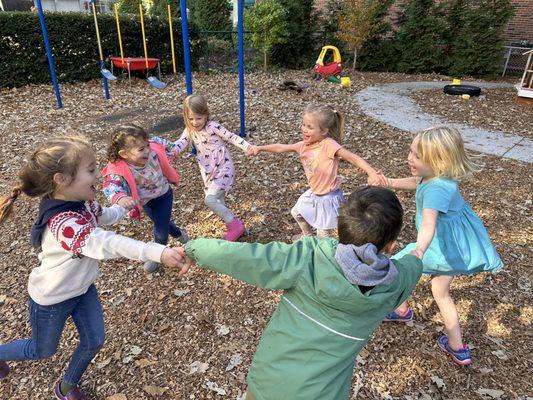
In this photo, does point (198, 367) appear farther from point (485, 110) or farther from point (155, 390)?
point (485, 110)

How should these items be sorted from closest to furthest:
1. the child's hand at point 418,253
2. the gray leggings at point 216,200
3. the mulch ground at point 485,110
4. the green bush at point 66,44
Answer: the child's hand at point 418,253 < the gray leggings at point 216,200 < the mulch ground at point 485,110 < the green bush at point 66,44

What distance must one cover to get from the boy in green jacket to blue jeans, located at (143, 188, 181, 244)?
1919 mm

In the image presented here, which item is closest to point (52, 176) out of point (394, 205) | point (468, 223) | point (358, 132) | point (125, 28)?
point (394, 205)

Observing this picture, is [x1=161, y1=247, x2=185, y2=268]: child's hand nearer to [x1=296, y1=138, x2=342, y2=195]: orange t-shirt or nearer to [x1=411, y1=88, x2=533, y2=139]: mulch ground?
[x1=296, y1=138, x2=342, y2=195]: orange t-shirt

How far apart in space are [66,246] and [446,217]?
2218mm

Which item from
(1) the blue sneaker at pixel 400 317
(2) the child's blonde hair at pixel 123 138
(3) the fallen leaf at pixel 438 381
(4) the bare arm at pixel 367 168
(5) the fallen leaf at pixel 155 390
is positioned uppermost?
(2) the child's blonde hair at pixel 123 138

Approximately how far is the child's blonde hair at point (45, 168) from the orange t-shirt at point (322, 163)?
1.90m

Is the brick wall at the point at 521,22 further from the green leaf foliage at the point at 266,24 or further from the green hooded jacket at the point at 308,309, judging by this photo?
the green hooded jacket at the point at 308,309

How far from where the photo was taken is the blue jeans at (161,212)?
3486mm

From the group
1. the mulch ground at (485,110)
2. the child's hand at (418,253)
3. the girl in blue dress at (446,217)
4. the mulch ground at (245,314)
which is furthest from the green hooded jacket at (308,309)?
the mulch ground at (485,110)

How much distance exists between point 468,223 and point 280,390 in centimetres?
167

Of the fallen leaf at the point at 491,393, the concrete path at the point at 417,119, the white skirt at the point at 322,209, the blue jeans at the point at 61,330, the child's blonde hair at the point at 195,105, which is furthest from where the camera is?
the concrete path at the point at 417,119

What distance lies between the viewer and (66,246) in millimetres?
1973

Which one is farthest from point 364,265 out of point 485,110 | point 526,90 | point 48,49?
point 526,90
